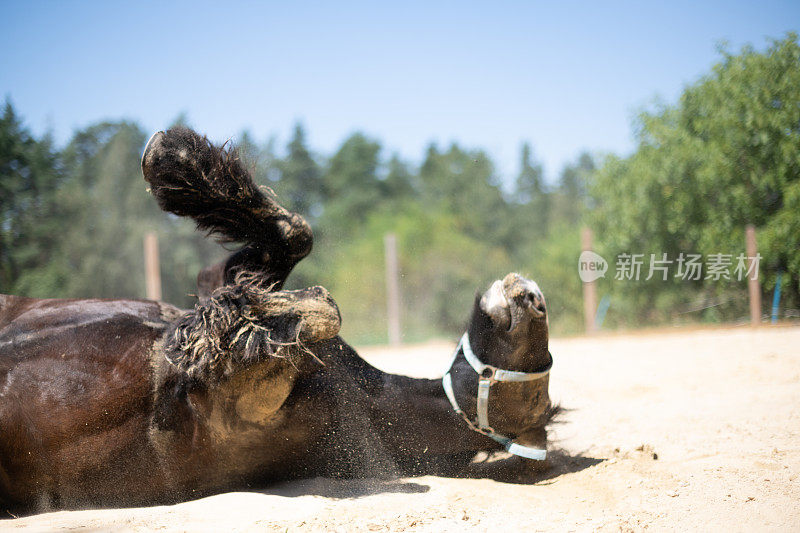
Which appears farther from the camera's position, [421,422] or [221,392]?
[421,422]

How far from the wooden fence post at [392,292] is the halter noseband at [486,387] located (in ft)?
27.1

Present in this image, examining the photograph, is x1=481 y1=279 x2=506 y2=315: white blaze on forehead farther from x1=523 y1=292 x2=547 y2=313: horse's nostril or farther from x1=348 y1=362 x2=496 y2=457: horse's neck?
x1=348 y1=362 x2=496 y2=457: horse's neck

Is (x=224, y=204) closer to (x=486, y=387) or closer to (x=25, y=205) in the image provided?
(x=486, y=387)

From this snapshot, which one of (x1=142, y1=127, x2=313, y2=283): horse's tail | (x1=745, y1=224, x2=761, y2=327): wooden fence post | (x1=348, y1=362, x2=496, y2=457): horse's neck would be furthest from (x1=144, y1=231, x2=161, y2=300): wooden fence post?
(x1=745, y1=224, x2=761, y2=327): wooden fence post

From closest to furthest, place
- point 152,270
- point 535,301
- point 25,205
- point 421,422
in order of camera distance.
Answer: point 535,301, point 421,422, point 152,270, point 25,205

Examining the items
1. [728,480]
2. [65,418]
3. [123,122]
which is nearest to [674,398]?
[728,480]

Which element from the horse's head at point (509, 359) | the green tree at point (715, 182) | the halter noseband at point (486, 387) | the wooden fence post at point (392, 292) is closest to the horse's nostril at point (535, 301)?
the horse's head at point (509, 359)

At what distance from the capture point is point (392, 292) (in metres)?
10.6

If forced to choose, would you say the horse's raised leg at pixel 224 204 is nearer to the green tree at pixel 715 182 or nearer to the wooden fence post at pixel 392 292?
the green tree at pixel 715 182

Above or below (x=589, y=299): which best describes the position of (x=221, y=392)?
above

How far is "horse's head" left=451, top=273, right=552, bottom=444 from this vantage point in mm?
1740

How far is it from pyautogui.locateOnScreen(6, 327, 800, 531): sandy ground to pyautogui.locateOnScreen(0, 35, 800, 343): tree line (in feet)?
2.24

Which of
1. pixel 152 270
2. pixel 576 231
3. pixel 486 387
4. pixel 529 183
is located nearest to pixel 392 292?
pixel 152 270

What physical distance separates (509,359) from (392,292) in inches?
348
